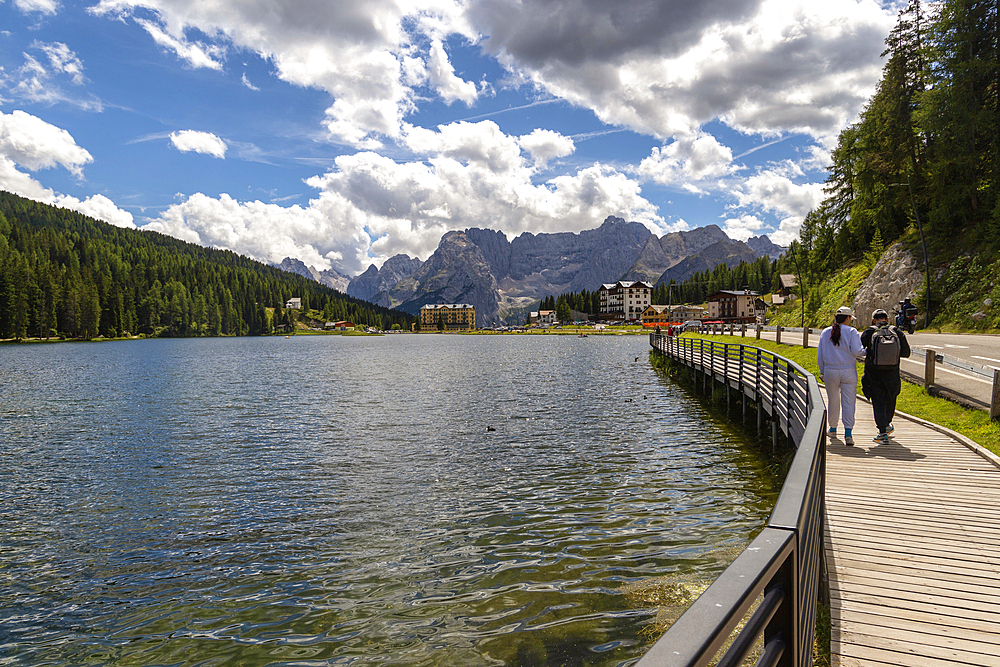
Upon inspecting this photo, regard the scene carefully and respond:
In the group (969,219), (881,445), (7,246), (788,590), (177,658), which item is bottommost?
(177,658)

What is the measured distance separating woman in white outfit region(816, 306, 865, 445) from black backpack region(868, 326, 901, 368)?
1.26 feet

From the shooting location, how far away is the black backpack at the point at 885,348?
41.4 ft

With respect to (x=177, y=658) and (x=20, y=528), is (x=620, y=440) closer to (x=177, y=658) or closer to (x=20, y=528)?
(x=177, y=658)

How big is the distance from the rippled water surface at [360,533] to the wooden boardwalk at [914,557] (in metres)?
2.71

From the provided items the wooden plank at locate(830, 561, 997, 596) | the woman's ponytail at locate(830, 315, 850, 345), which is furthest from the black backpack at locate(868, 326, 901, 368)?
the wooden plank at locate(830, 561, 997, 596)

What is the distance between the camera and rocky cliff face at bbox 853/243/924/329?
48.2 meters

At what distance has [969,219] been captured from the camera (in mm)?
48469

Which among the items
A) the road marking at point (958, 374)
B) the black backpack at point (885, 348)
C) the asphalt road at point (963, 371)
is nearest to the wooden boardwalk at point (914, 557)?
the black backpack at point (885, 348)

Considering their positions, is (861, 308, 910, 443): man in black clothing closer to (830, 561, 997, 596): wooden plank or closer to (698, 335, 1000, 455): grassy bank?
(698, 335, 1000, 455): grassy bank

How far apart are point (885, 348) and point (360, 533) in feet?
41.9

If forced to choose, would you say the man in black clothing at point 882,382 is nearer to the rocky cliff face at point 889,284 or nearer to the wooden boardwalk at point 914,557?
the wooden boardwalk at point 914,557

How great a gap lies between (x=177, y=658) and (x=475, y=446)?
1357cm

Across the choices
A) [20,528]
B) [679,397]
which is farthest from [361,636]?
[679,397]

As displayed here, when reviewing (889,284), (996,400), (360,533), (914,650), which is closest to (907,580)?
(914,650)
